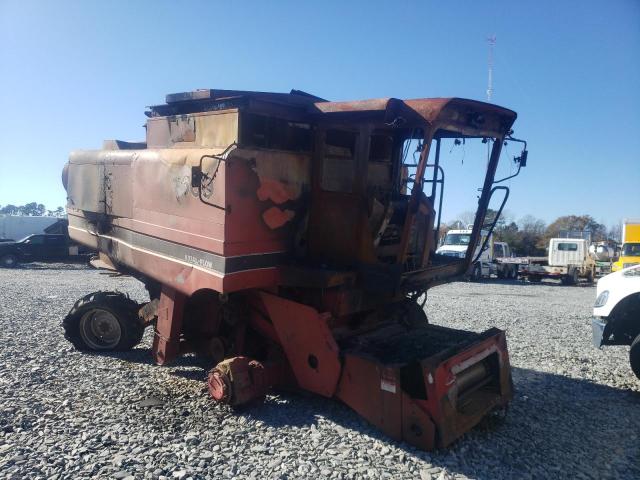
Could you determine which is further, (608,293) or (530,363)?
(530,363)

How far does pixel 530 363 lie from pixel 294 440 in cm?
435

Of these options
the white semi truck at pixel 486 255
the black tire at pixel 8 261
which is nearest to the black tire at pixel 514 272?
the white semi truck at pixel 486 255

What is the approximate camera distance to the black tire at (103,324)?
22.7 ft

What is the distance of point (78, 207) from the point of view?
7758 millimetres

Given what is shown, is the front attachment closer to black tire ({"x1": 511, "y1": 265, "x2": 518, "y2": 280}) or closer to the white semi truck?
the white semi truck

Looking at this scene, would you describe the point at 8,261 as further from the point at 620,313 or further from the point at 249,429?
the point at 620,313

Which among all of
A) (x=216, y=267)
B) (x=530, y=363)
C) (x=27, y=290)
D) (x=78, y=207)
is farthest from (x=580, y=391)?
(x=27, y=290)

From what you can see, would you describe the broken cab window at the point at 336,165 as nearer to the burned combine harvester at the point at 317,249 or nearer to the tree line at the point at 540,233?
the burned combine harvester at the point at 317,249

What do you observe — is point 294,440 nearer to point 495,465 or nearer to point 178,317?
point 495,465

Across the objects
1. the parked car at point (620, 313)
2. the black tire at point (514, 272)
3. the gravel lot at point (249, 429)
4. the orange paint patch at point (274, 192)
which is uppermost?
the orange paint patch at point (274, 192)

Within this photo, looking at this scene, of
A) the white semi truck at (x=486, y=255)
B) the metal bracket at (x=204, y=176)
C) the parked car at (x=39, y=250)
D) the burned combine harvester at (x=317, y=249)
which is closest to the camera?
the burned combine harvester at (x=317, y=249)

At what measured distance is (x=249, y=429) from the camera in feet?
15.1

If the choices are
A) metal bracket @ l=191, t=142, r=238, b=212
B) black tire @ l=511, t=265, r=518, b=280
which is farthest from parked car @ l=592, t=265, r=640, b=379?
black tire @ l=511, t=265, r=518, b=280

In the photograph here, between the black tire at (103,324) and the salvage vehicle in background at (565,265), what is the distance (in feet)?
76.2
